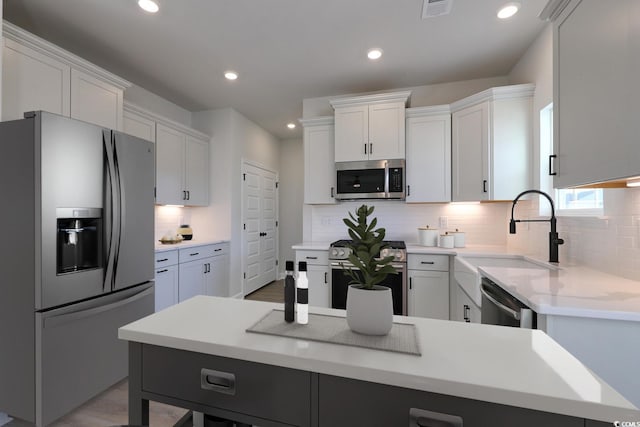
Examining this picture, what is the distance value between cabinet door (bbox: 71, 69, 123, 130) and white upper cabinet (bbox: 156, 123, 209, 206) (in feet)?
2.05

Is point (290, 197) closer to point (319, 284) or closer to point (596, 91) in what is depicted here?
point (319, 284)

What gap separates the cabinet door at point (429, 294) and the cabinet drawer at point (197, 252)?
2511 mm

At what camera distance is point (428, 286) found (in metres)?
2.92

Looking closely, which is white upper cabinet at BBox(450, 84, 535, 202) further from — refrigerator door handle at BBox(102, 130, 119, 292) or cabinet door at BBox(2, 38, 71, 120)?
cabinet door at BBox(2, 38, 71, 120)

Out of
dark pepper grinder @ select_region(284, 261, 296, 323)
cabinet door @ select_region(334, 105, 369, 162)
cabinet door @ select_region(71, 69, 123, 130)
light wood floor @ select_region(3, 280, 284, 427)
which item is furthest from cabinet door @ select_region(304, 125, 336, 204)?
dark pepper grinder @ select_region(284, 261, 296, 323)

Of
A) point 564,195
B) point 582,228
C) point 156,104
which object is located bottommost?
point 582,228

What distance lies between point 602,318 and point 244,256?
4108 mm

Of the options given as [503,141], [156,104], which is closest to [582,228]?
[503,141]

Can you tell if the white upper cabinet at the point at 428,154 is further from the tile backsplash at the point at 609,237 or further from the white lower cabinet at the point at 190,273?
the white lower cabinet at the point at 190,273

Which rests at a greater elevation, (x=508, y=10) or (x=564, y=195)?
(x=508, y=10)

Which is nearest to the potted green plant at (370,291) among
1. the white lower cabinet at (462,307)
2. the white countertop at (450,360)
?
the white countertop at (450,360)

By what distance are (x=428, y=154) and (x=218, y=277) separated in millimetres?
3136

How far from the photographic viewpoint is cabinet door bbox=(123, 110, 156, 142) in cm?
301

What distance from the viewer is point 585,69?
132 centimetres
